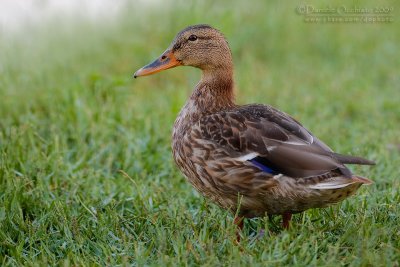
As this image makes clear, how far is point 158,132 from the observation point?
18.6 ft

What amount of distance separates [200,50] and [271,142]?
39.3 inches

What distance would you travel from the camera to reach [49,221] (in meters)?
4.09

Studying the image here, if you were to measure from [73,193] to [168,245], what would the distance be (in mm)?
1101

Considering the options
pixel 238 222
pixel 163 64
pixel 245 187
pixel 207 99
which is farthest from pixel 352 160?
pixel 163 64

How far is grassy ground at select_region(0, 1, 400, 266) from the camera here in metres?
3.62

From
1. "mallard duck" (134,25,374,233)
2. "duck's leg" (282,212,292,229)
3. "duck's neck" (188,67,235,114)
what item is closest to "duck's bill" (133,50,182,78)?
"duck's neck" (188,67,235,114)

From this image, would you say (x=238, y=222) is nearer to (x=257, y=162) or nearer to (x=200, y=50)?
(x=257, y=162)

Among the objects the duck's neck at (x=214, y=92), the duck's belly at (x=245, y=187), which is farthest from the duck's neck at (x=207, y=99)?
the duck's belly at (x=245, y=187)

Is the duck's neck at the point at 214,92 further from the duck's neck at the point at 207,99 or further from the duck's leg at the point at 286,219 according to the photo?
the duck's leg at the point at 286,219

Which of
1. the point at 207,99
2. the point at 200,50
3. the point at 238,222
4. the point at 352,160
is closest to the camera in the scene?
the point at 352,160

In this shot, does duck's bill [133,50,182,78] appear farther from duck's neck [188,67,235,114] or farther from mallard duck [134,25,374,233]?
mallard duck [134,25,374,233]

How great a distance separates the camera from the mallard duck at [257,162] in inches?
146

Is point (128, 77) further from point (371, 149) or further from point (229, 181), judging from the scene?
point (229, 181)

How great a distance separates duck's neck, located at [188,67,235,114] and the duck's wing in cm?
22
